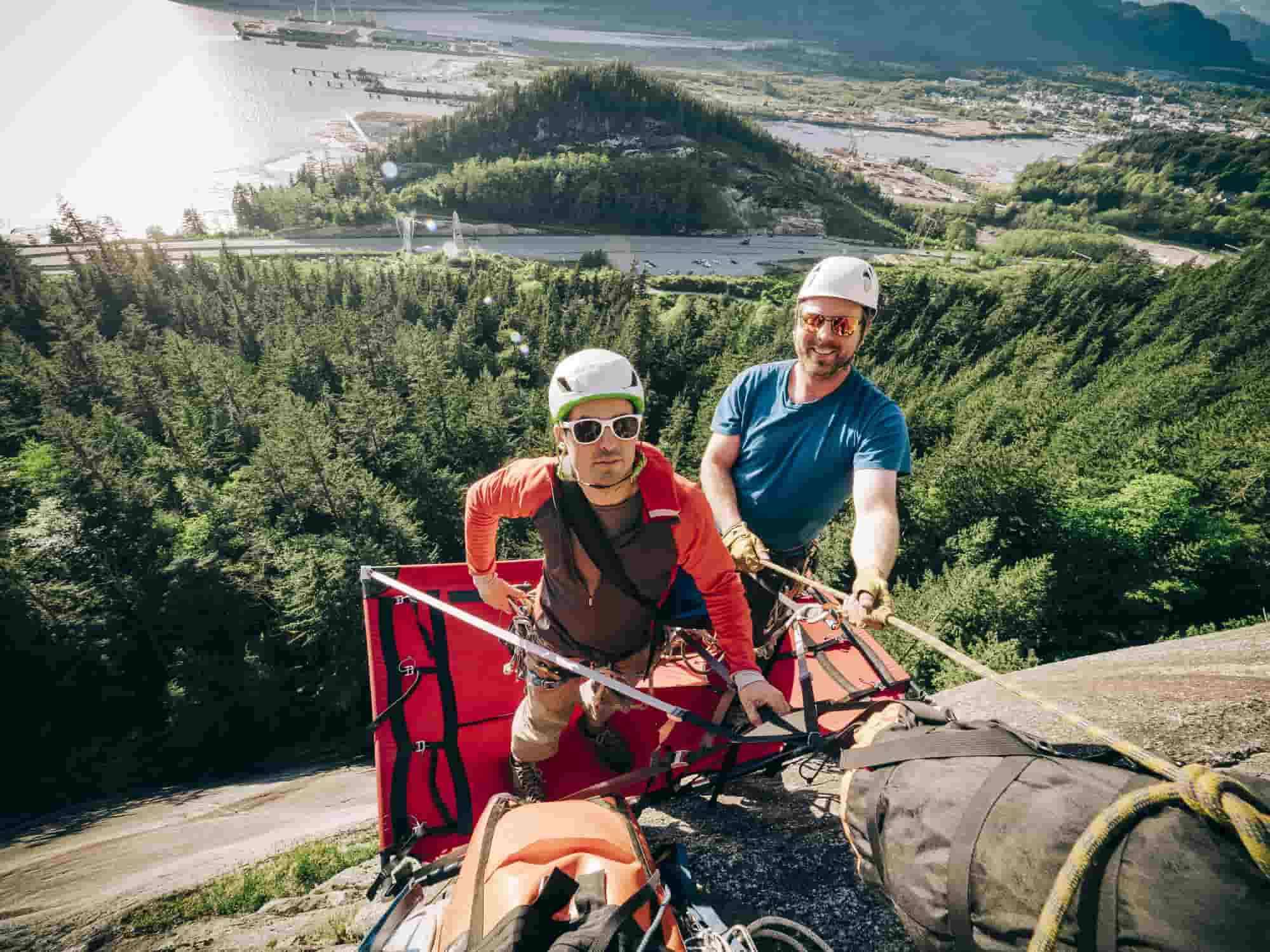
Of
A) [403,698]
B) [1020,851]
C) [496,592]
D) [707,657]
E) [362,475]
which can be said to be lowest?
[362,475]

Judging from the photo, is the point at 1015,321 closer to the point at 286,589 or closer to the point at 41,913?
the point at 286,589

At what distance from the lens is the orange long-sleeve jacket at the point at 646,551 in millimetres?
3029

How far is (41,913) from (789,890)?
6362 millimetres

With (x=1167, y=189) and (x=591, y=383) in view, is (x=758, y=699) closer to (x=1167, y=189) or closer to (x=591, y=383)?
(x=591, y=383)

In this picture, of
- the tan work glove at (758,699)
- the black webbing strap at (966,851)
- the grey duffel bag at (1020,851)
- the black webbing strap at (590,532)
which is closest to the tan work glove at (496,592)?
the black webbing strap at (590,532)

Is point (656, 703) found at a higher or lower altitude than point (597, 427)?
lower

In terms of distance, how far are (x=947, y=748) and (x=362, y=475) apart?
27420 mm

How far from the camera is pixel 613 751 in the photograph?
14.4ft

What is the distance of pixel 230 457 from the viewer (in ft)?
113

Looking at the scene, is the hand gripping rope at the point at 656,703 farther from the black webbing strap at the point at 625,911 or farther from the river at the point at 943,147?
the river at the point at 943,147

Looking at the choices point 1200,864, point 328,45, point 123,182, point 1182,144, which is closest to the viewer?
point 1200,864

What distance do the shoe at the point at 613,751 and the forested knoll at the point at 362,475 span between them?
1224 cm

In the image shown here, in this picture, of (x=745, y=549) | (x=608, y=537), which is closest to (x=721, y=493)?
(x=745, y=549)

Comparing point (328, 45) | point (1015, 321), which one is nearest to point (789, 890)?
point (1015, 321)
